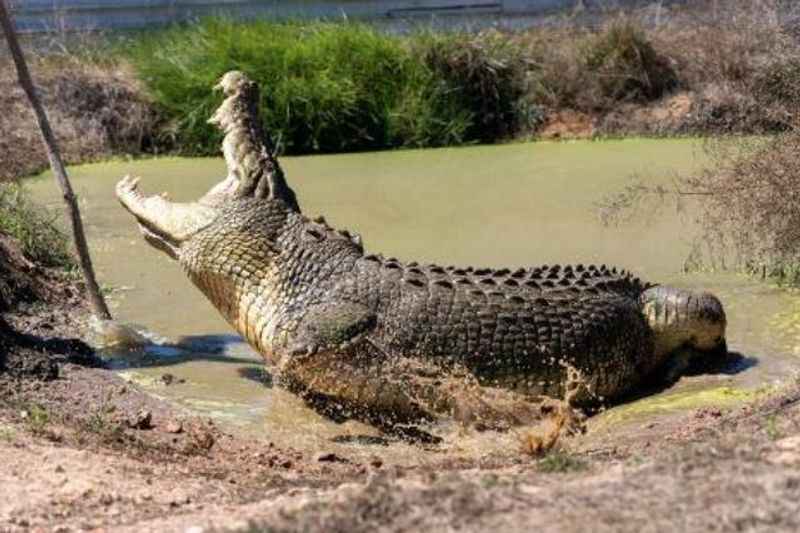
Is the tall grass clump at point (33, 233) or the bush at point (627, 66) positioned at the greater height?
the bush at point (627, 66)

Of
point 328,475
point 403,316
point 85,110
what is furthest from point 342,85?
point 328,475

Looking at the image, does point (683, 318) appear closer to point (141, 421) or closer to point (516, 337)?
point (516, 337)

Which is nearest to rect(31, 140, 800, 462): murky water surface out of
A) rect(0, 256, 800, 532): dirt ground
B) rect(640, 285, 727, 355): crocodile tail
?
rect(640, 285, 727, 355): crocodile tail

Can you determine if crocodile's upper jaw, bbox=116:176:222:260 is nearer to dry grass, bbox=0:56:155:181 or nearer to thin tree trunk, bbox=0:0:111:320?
thin tree trunk, bbox=0:0:111:320

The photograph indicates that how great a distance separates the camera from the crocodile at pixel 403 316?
786 cm

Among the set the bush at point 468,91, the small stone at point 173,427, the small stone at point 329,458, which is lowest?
the small stone at point 173,427

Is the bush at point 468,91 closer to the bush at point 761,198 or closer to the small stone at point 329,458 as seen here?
the bush at point 761,198

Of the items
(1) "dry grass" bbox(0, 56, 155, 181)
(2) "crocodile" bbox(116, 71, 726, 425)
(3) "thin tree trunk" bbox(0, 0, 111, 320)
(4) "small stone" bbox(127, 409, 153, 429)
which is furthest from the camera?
(1) "dry grass" bbox(0, 56, 155, 181)

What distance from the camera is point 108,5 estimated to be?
28625 millimetres

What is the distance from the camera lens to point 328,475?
21.4 feet

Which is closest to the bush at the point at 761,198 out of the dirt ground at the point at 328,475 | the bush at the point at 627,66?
the dirt ground at the point at 328,475

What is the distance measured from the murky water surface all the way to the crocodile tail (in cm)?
27

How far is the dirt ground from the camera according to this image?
4.43 metres

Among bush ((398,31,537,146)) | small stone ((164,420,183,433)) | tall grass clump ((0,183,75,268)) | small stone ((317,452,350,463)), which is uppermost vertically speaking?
bush ((398,31,537,146))
